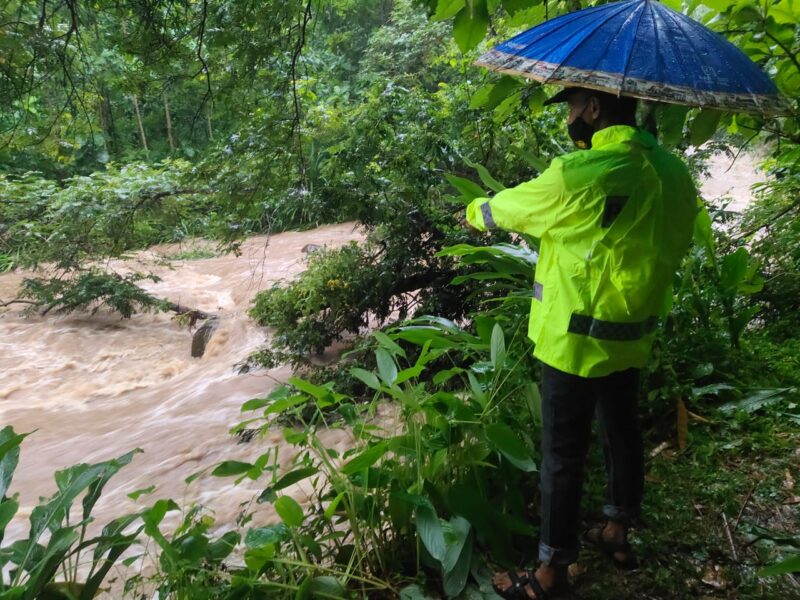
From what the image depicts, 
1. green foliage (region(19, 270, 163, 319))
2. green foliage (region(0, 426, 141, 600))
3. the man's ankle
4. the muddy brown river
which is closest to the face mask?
the man's ankle

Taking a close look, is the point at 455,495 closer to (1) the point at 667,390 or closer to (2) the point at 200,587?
(2) the point at 200,587

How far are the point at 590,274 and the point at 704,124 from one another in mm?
892

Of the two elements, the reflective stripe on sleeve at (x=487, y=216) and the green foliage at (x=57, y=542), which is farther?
the reflective stripe on sleeve at (x=487, y=216)

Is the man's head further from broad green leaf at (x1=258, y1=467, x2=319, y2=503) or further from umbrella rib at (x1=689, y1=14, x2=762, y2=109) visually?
broad green leaf at (x1=258, y1=467, x2=319, y2=503)

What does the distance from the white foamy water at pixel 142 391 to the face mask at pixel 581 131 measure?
2344 millimetres

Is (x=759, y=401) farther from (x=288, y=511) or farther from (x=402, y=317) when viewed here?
(x=402, y=317)

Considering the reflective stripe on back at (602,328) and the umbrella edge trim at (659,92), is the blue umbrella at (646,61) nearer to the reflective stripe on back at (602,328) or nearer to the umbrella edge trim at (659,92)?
the umbrella edge trim at (659,92)

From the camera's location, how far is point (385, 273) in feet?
16.7

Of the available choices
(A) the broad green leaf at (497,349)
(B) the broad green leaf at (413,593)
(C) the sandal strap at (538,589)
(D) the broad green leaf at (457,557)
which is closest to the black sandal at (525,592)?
(C) the sandal strap at (538,589)

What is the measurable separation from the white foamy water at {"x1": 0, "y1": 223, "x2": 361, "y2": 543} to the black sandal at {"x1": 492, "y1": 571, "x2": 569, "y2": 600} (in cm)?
167

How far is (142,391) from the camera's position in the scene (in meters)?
7.06

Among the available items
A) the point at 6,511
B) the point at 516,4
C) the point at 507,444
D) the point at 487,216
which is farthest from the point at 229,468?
the point at 516,4

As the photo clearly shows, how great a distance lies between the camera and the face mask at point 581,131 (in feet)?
5.53

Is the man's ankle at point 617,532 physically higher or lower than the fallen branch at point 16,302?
higher
